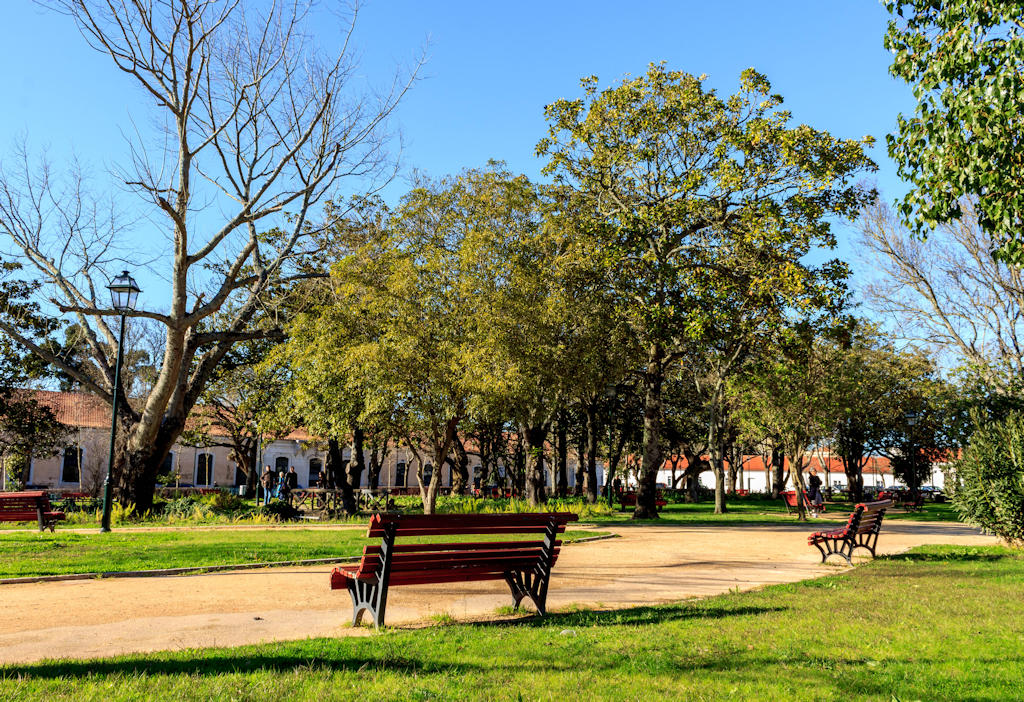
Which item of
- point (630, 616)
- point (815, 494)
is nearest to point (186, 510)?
point (630, 616)

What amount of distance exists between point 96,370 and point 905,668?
30768 millimetres

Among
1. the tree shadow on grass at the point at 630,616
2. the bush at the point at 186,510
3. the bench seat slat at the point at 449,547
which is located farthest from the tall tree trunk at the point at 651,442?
the bench seat slat at the point at 449,547

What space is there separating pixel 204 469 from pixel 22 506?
3769 centimetres

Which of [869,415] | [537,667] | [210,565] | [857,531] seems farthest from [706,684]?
[869,415]

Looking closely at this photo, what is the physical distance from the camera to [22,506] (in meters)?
13.7

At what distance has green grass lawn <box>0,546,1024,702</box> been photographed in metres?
3.96

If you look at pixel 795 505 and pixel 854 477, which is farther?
pixel 854 477

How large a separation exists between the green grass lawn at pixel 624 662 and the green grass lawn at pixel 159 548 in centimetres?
423

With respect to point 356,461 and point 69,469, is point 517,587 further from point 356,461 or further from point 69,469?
point 69,469

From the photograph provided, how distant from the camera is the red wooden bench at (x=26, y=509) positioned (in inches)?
508

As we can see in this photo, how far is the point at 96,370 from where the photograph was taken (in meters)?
29.1

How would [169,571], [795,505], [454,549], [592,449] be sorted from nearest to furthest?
[454,549] → [169,571] → [592,449] → [795,505]

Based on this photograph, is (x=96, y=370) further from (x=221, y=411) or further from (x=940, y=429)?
(x=940, y=429)

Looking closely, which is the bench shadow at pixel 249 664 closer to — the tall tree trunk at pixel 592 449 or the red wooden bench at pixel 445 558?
the red wooden bench at pixel 445 558
